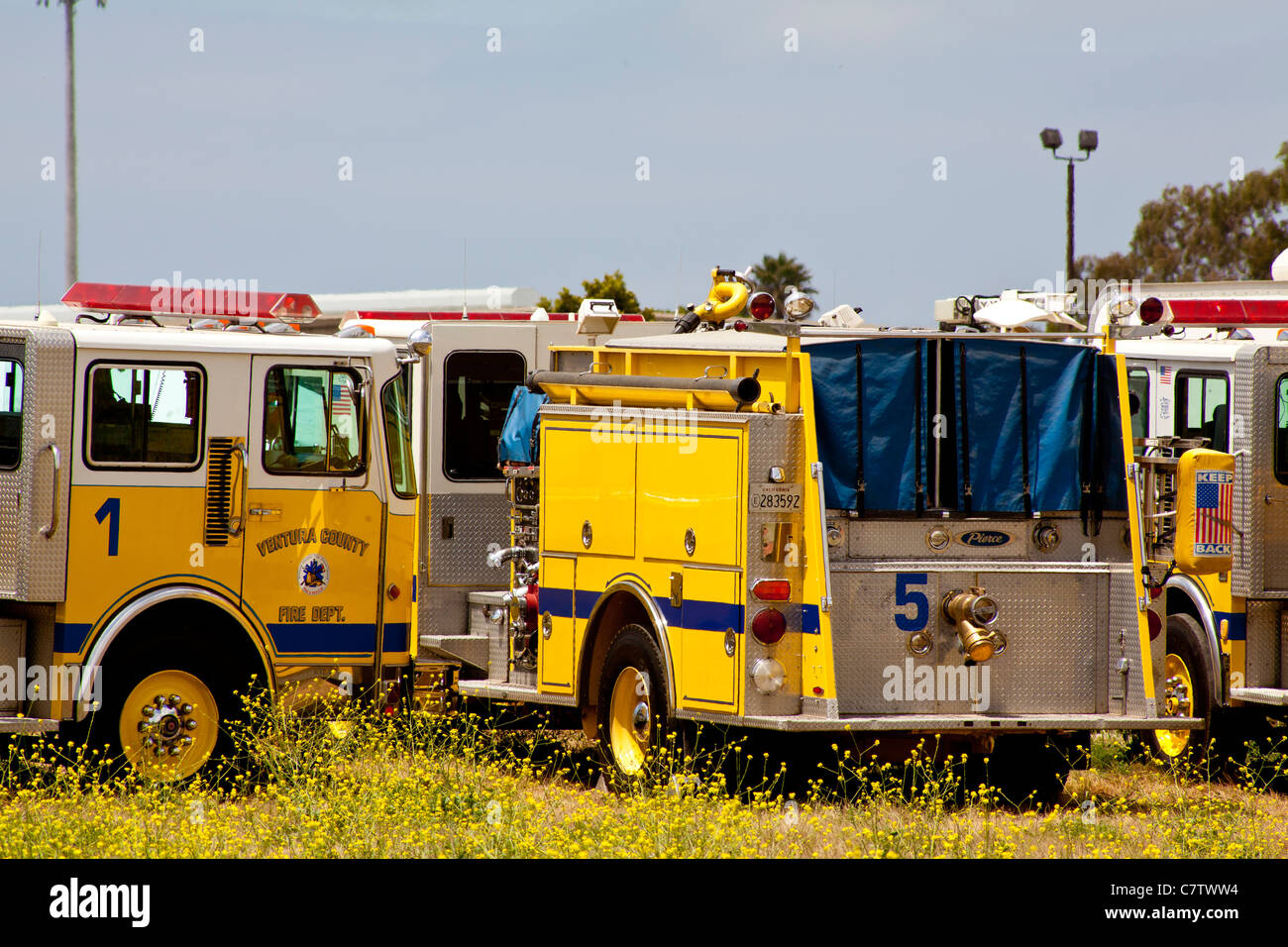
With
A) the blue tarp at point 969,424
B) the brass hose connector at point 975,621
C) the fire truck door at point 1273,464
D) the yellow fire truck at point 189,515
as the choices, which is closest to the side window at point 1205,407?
the fire truck door at point 1273,464

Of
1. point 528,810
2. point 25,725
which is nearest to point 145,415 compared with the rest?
point 25,725

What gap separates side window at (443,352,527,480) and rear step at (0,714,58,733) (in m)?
4.01

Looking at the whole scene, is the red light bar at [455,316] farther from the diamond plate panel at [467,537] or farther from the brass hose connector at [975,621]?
the brass hose connector at [975,621]

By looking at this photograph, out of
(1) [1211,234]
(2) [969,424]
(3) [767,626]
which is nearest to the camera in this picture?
(3) [767,626]

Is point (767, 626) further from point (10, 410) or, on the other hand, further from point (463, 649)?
point (10, 410)

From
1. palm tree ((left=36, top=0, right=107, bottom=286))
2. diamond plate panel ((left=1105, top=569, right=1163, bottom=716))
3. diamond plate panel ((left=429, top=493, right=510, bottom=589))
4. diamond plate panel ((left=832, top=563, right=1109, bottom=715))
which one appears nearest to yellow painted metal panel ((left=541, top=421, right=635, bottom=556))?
diamond plate panel ((left=832, top=563, right=1109, bottom=715))

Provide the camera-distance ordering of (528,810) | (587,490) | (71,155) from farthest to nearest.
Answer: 1. (71,155)
2. (587,490)
3. (528,810)

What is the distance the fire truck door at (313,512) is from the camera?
1120cm

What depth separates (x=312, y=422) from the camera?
1145cm

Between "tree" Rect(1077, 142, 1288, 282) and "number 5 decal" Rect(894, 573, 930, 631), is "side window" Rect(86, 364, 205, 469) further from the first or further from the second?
"tree" Rect(1077, 142, 1288, 282)

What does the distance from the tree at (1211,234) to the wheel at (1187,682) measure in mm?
42941

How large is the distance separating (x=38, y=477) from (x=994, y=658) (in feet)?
17.7

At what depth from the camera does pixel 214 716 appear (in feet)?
36.2

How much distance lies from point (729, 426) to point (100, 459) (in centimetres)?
365
